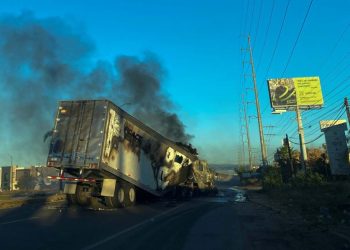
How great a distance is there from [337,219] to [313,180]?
21792mm

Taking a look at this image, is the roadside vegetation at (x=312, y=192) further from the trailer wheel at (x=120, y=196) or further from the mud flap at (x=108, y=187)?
the mud flap at (x=108, y=187)

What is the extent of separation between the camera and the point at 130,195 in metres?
21.1

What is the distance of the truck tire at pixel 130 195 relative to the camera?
20.7 meters

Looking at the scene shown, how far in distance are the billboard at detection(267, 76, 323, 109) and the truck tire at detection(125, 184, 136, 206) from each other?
1923 inches

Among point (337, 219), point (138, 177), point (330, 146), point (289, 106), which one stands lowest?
point (337, 219)

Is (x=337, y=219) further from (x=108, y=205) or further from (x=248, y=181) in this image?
(x=248, y=181)

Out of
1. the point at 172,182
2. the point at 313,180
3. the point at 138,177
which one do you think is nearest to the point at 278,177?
the point at 313,180

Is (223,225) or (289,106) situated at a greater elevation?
(289,106)

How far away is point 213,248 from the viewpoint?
9227 millimetres

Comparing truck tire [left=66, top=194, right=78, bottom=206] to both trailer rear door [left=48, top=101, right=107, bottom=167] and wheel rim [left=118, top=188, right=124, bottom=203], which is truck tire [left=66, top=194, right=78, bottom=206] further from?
trailer rear door [left=48, top=101, right=107, bottom=167]

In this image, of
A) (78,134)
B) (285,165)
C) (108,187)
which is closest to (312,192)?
(108,187)

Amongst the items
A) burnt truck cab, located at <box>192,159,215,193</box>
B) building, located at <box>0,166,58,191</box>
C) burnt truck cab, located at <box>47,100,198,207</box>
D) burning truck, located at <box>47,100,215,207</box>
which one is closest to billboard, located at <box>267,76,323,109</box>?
burnt truck cab, located at <box>192,159,215,193</box>

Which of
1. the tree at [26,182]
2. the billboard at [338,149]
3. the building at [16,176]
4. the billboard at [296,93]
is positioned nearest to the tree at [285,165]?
the billboard at [338,149]

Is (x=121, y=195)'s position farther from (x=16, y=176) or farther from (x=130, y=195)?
(x=16, y=176)
